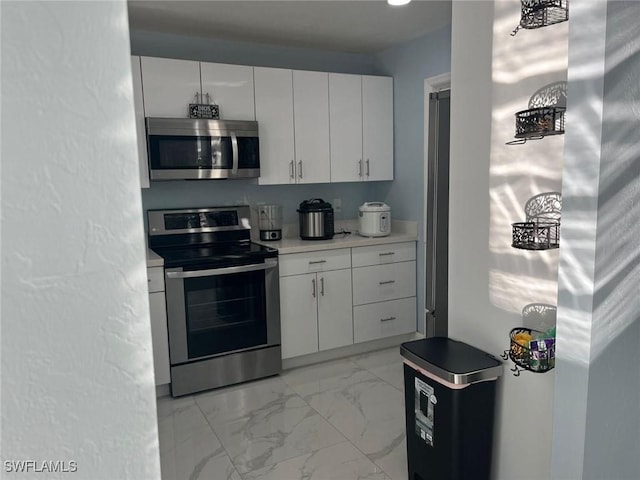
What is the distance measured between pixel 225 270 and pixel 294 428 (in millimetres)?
1098

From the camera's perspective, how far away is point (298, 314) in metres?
3.65

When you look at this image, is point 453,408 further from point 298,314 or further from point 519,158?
point 298,314

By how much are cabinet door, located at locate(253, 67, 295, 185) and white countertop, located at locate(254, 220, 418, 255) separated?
1.60 ft

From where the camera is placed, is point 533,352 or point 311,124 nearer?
point 533,352

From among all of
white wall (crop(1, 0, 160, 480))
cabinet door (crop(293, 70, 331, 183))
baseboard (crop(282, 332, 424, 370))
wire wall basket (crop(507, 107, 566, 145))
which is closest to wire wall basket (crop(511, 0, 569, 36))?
wire wall basket (crop(507, 107, 566, 145))

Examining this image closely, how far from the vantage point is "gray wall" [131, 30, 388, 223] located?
3.66m

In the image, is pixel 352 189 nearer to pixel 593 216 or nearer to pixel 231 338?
pixel 231 338

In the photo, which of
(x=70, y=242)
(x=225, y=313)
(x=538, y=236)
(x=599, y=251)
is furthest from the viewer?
(x=225, y=313)

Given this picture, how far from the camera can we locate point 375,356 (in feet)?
12.9

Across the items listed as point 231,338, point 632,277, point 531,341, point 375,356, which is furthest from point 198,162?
point 632,277

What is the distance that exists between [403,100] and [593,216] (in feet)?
9.85

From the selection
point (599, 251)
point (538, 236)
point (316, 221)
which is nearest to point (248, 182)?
point (316, 221)

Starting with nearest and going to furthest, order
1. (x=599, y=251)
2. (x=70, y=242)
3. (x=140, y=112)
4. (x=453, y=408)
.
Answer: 1. (x=70, y=242)
2. (x=599, y=251)
3. (x=453, y=408)
4. (x=140, y=112)

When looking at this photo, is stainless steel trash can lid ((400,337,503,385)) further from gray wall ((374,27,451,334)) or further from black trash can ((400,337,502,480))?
gray wall ((374,27,451,334))
